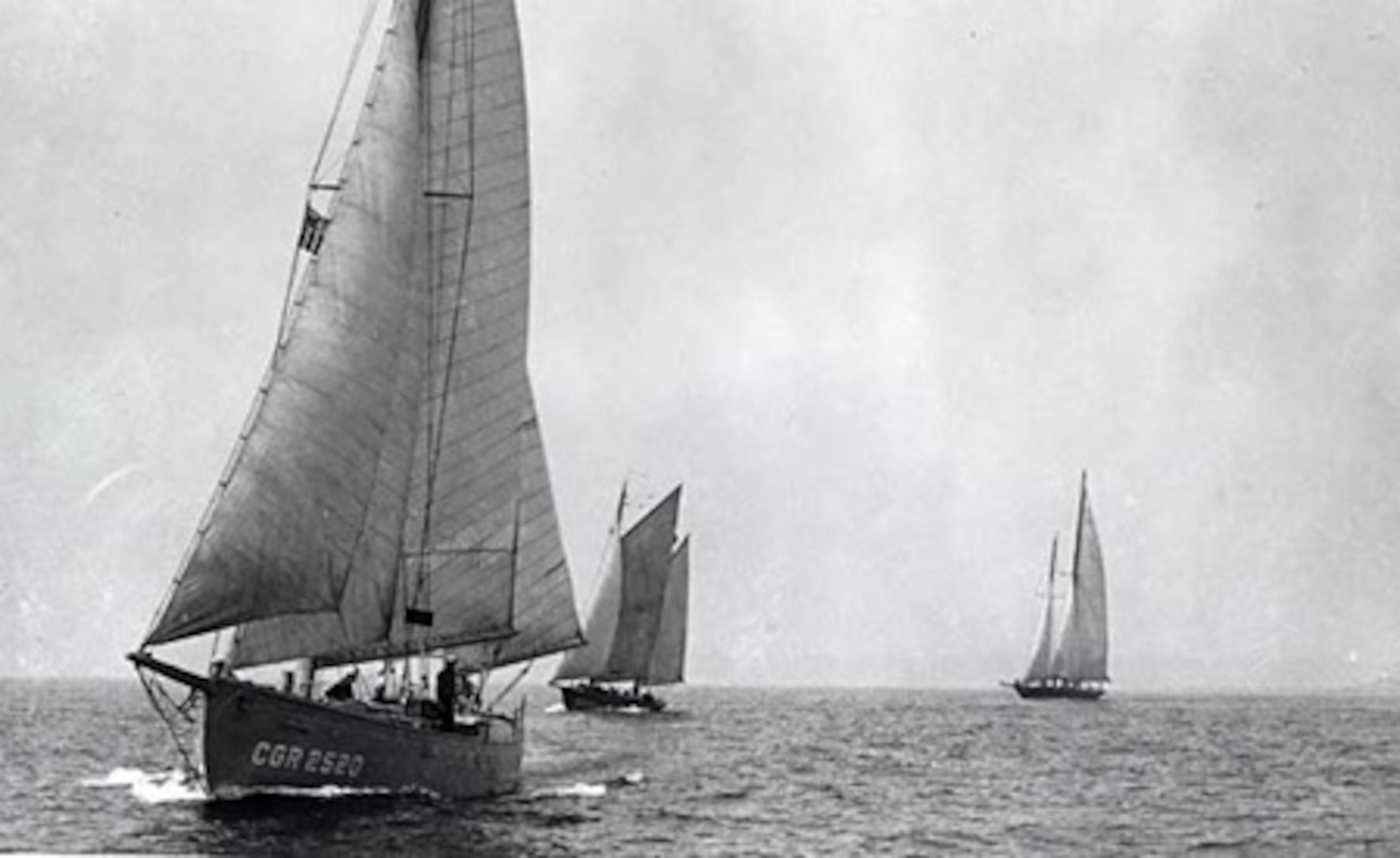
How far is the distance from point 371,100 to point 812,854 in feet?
25.5

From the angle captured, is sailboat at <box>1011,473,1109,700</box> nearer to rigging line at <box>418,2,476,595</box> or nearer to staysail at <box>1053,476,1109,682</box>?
staysail at <box>1053,476,1109,682</box>

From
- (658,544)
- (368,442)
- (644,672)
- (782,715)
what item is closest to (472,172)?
(368,442)

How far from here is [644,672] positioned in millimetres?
41469

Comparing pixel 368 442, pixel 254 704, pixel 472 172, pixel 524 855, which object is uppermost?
pixel 472 172

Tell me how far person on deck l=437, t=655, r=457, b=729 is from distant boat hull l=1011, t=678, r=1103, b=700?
44798 millimetres

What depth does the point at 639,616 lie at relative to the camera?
134 feet

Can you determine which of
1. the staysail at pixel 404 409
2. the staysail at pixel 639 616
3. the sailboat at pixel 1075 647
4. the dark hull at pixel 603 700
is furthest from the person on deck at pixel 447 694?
the sailboat at pixel 1075 647

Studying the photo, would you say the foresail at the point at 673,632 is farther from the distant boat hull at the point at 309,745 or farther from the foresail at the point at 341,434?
the foresail at the point at 341,434

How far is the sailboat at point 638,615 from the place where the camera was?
38.6 meters

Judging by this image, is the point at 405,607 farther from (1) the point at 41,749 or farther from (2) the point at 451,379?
(1) the point at 41,749

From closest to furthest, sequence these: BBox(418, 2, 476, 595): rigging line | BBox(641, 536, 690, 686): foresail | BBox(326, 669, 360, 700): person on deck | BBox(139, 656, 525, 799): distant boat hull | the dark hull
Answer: BBox(139, 656, 525, 799): distant boat hull < BBox(418, 2, 476, 595): rigging line < BBox(326, 669, 360, 700): person on deck < BBox(641, 536, 690, 686): foresail < the dark hull

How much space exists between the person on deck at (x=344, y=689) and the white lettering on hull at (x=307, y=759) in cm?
179

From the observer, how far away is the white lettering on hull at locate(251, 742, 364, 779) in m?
15.4

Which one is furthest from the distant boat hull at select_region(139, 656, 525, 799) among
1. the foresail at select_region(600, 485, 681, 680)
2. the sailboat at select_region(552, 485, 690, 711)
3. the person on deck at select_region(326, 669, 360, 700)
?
the sailboat at select_region(552, 485, 690, 711)
